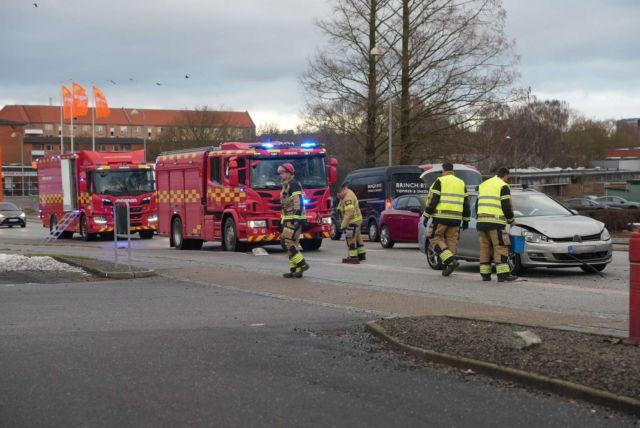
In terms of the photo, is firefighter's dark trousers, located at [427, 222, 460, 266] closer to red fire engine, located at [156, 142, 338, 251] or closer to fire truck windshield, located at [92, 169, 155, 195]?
red fire engine, located at [156, 142, 338, 251]

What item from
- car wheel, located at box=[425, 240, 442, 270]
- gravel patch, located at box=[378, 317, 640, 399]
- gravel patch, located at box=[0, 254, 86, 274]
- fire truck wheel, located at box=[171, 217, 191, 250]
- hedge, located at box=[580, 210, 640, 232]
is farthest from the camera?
hedge, located at box=[580, 210, 640, 232]

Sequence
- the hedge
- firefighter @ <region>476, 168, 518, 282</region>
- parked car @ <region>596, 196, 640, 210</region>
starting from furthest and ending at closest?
parked car @ <region>596, 196, 640, 210</region> < the hedge < firefighter @ <region>476, 168, 518, 282</region>

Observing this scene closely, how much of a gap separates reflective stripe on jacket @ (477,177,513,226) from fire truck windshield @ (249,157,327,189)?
879cm

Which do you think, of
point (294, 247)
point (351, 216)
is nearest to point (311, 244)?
point (351, 216)

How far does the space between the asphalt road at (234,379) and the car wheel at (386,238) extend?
44.3ft

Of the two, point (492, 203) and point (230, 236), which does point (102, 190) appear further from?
point (492, 203)

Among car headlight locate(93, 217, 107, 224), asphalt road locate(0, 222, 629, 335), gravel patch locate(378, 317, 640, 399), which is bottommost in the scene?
asphalt road locate(0, 222, 629, 335)

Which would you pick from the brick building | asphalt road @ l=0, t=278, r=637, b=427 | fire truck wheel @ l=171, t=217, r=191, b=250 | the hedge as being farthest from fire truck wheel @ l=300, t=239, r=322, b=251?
the brick building

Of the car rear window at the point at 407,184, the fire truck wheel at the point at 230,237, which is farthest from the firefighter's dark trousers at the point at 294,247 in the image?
the car rear window at the point at 407,184

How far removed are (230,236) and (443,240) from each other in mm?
9134

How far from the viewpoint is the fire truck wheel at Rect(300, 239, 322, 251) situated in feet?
75.2

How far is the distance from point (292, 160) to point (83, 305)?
432 inches

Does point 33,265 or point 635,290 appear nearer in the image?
point 635,290

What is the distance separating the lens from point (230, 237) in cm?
2217
